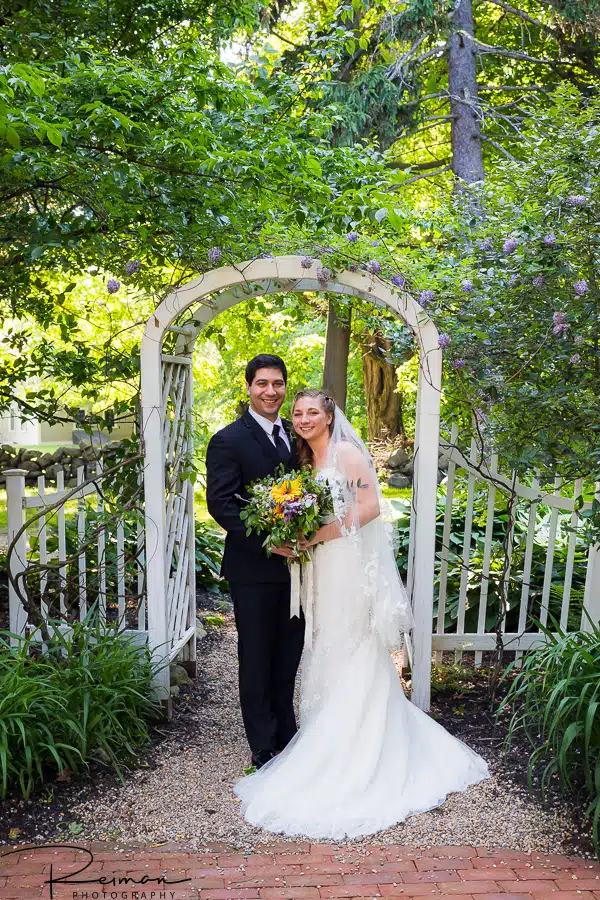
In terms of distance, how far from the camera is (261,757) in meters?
3.91

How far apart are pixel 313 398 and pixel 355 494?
0.49 metres

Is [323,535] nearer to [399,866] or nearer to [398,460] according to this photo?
[399,866]

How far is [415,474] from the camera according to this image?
4.50 m

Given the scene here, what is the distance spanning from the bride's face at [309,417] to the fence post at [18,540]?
4.97 ft

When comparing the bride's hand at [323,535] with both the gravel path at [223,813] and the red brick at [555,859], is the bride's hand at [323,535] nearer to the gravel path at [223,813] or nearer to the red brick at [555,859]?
the gravel path at [223,813]

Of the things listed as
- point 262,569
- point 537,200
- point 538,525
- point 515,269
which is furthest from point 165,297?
point 538,525

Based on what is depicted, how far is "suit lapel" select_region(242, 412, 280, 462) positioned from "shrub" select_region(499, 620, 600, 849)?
5.21ft

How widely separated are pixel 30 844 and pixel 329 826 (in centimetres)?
120

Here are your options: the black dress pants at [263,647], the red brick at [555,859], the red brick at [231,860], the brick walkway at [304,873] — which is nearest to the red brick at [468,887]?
the brick walkway at [304,873]

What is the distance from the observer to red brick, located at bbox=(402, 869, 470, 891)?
296 centimetres

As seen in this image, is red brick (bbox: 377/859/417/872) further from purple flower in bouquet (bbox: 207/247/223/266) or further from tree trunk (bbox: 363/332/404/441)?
tree trunk (bbox: 363/332/404/441)

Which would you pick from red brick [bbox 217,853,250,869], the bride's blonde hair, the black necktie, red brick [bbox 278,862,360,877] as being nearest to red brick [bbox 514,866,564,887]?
red brick [bbox 278,862,360,877]

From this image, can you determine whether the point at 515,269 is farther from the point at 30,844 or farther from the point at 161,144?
the point at 30,844

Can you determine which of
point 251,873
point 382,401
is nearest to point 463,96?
point 382,401
